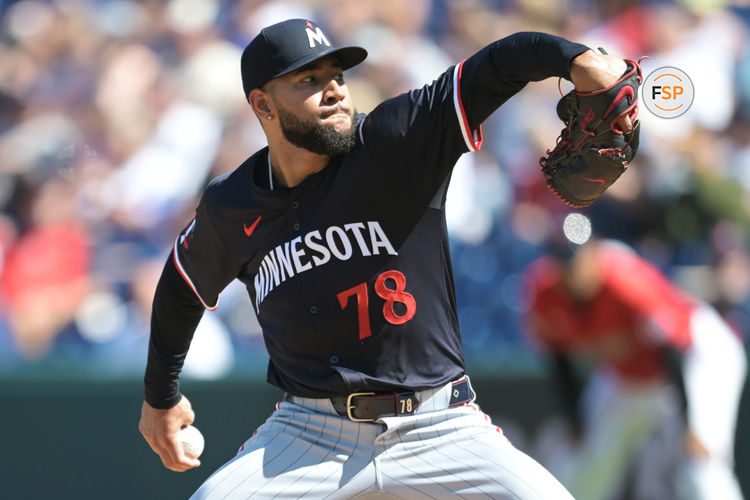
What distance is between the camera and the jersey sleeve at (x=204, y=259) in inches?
124

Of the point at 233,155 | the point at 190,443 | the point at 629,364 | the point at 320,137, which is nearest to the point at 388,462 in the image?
the point at 190,443

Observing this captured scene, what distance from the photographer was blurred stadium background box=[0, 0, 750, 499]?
539 centimetres

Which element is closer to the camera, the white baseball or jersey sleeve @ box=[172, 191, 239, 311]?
jersey sleeve @ box=[172, 191, 239, 311]

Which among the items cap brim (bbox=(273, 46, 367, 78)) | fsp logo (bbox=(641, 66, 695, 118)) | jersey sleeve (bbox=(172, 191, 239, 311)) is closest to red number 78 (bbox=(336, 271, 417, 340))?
jersey sleeve (bbox=(172, 191, 239, 311))

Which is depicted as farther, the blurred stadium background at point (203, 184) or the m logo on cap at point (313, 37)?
the blurred stadium background at point (203, 184)

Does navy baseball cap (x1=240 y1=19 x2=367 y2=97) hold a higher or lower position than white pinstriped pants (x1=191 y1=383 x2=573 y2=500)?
higher

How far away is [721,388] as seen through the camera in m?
5.25

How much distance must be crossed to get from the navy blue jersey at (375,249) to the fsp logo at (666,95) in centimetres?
57

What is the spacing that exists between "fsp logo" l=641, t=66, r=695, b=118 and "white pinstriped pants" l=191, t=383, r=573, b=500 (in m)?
1.11

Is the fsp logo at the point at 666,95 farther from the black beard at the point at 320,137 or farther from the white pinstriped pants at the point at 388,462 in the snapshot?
the white pinstriped pants at the point at 388,462

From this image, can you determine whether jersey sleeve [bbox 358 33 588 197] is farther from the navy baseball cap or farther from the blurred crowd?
the blurred crowd

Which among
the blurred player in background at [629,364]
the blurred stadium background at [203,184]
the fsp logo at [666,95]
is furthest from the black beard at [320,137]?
the blurred player in background at [629,364]

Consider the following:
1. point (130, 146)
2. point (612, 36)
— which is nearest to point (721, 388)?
point (612, 36)

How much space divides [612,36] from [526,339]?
6.97ft
